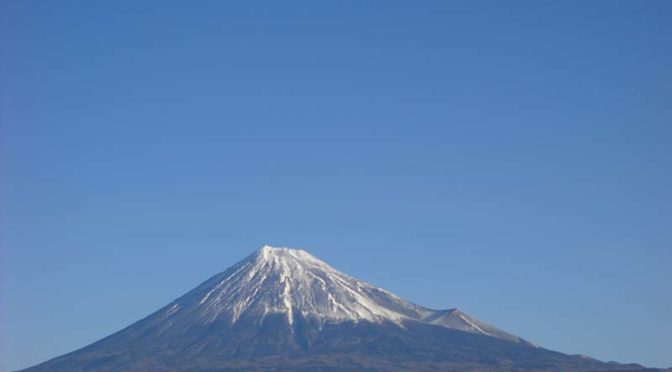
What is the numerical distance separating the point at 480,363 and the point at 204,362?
140 ft

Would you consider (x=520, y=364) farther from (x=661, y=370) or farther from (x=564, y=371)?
(x=661, y=370)

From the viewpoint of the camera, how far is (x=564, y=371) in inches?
7643

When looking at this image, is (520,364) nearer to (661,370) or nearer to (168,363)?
(661,370)

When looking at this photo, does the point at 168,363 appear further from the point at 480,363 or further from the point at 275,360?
the point at 480,363

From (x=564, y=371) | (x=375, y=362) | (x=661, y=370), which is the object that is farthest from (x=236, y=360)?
(x=661, y=370)

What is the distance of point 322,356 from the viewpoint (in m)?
195

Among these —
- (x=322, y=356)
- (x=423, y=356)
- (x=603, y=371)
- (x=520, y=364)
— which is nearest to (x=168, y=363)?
(x=322, y=356)

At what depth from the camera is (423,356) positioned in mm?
198250

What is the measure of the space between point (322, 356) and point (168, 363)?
23897mm

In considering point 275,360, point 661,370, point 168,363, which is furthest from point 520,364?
point 168,363

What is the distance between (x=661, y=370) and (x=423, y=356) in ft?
123

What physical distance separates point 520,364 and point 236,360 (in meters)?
44.3

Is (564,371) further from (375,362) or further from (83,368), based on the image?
(83,368)

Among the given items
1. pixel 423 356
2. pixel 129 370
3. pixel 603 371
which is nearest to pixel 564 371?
pixel 603 371
